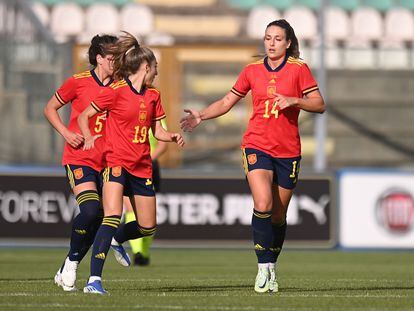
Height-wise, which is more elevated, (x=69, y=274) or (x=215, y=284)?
(x=69, y=274)

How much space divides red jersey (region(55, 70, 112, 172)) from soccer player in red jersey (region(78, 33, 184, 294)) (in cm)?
20

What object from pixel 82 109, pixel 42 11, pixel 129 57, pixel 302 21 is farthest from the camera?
pixel 302 21

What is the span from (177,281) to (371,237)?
9242mm

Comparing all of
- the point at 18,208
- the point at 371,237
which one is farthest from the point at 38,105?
the point at 371,237

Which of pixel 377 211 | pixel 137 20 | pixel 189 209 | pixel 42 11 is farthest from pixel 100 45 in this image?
pixel 42 11

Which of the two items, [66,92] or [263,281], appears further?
[66,92]

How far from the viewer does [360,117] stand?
78.8 feet

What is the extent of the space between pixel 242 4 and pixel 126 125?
717 inches

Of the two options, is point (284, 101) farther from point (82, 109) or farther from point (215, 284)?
point (215, 284)

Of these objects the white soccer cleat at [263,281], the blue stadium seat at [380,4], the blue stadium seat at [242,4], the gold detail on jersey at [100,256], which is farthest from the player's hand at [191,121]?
the blue stadium seat at [380,4]

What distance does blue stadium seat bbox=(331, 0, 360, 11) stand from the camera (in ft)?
91.6

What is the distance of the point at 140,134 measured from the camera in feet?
30.5

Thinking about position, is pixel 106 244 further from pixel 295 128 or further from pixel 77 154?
pixel 295 128

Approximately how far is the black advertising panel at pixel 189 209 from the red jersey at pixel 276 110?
32.9 feet
